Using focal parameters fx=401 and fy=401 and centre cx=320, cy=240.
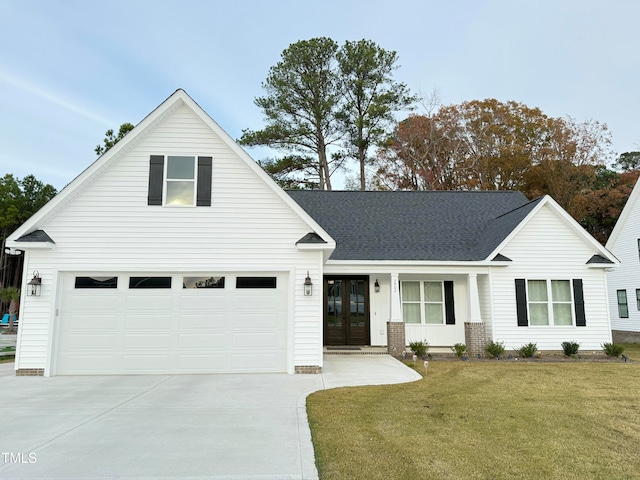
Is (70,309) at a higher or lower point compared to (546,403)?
higher

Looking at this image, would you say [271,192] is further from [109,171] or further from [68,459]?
[68,459]

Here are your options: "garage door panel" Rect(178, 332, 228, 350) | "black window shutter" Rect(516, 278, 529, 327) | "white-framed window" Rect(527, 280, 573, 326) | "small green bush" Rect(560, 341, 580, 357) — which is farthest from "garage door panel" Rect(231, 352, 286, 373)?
"small green bush" Rect(560, 341, 580, 357)

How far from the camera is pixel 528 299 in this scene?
13.1 m

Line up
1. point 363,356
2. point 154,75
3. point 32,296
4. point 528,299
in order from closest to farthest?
1. point 32,296
2. point 363,356
3. point 528,299
4. point 154,75

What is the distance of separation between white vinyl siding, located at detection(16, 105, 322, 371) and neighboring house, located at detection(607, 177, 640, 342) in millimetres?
18168

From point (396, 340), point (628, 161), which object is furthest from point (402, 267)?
point (628, 161)

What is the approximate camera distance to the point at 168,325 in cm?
956

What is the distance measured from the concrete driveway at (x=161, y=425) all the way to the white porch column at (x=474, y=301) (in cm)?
457

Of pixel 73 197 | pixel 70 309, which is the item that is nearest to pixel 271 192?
pixel 73 197

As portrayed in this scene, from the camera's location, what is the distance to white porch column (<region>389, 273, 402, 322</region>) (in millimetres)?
12844

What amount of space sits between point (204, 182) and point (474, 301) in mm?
9061

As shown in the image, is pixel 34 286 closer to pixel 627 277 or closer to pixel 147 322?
pixel 147 322

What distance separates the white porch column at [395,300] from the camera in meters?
12.8

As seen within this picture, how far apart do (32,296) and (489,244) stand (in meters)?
13.2
